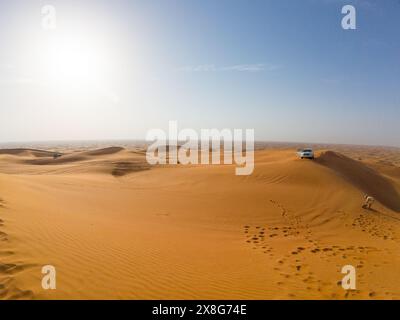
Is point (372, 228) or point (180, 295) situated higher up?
point (180, 295)

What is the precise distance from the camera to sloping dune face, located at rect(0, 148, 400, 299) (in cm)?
541

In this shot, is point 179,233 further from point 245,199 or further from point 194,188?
point 194,188

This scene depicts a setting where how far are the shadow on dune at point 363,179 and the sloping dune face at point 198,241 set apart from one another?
1104mm

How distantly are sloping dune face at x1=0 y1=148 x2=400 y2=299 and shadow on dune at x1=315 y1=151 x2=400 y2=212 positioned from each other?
1.10 metres

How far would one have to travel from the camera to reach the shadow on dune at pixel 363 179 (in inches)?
718

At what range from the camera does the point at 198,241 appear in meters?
8.52

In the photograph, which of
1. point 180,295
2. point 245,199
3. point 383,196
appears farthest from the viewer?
point 383,196

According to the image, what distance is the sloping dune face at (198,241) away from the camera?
5406 mm

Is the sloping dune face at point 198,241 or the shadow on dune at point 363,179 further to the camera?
the shadow on dune at point 363,179

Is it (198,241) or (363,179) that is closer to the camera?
(198,241)

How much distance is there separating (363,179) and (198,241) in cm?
1776

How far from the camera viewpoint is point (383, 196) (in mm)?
18781
